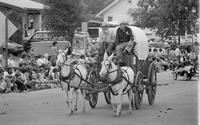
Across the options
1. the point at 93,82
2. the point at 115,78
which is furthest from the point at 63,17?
the point at 115,78

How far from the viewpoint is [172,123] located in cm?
1397

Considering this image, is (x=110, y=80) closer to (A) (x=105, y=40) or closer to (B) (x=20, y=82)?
(A) (x=105, y=40)

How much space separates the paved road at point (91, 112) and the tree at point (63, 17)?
22974 millimetres

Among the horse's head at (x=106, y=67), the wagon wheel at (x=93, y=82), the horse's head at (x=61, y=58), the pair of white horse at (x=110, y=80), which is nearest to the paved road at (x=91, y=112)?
the wagon wheel at (x=93, y=82)

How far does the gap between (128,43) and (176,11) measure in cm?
1688

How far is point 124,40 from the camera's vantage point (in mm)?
17484

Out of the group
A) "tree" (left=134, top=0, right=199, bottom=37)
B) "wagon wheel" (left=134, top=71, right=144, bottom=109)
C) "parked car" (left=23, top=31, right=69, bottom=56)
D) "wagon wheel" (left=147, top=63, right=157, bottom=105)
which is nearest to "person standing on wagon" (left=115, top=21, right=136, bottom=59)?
"wagon wheel" (left=134, top=71, right=144, bottom=109)

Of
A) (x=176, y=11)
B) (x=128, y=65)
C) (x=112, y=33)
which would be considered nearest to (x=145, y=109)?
(x=128, y=65)

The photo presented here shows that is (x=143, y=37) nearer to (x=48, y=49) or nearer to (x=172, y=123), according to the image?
(x=172, y=123)

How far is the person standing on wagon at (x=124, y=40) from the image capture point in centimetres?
1714

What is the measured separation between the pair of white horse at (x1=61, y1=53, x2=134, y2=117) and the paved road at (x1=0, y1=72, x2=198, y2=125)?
346 millimetres

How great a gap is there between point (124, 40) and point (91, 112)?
2.62 metres

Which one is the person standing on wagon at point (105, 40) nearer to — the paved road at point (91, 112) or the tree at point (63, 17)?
the paved road at point (91, 112)

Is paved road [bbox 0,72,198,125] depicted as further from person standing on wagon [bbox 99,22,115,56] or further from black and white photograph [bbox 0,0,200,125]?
person standing on wagon [bbox 99,22,115,56]
